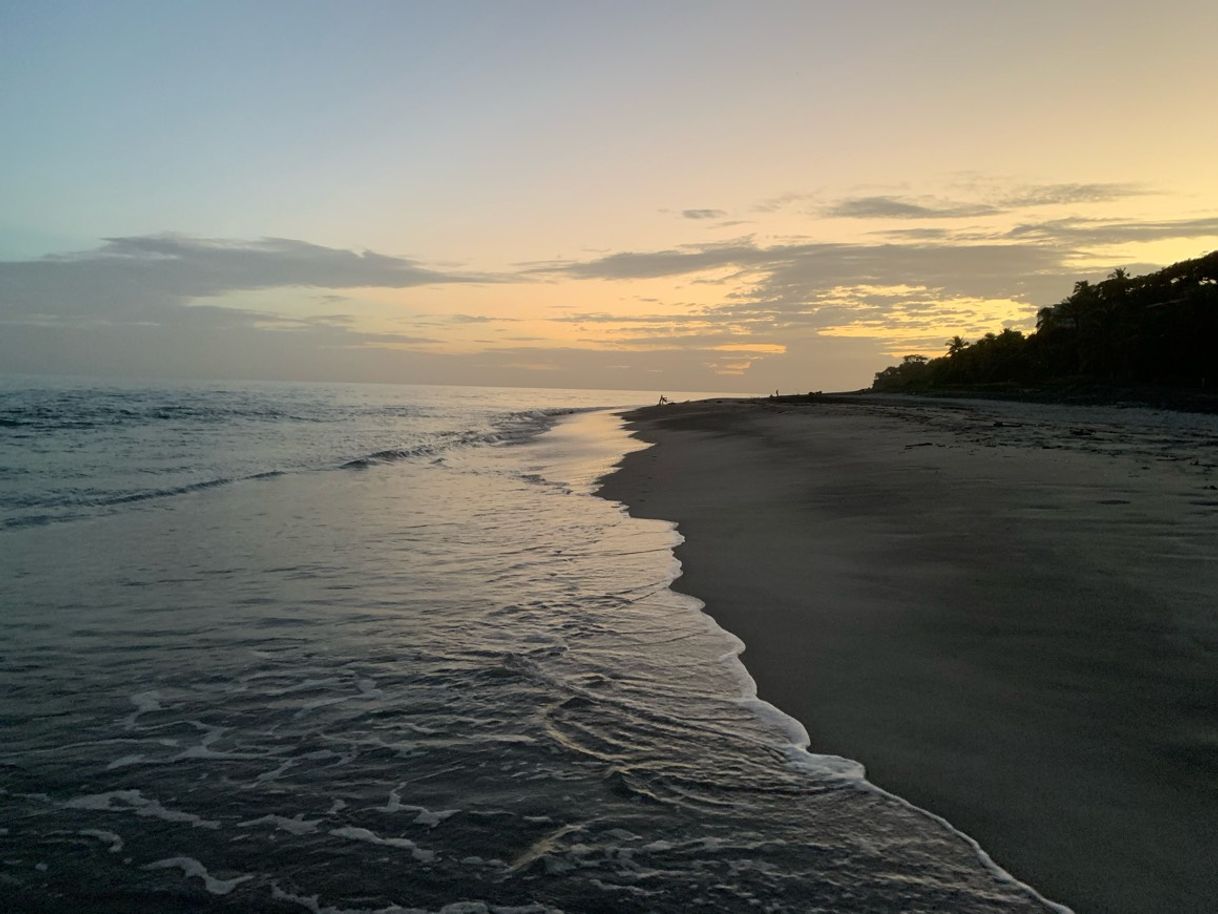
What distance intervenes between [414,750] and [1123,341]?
170 ft

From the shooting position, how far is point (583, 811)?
341 cm

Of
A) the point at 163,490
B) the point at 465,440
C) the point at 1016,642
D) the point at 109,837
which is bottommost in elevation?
the point at 109,837

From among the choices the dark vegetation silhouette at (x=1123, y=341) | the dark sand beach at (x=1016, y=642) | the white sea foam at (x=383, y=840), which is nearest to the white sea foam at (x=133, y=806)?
the white sea foam at (x=383, y=840)

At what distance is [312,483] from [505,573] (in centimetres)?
1019

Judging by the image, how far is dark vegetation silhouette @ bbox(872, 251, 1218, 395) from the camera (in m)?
42.4

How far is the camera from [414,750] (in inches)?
160

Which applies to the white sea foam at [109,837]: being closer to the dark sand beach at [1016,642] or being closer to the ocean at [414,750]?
the ocean at [414,750]

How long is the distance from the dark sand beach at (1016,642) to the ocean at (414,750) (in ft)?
1.07

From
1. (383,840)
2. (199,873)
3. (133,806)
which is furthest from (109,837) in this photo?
(383,840)

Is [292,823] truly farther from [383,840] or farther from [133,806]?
[133,806]

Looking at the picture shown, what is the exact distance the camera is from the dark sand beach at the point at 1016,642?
307cm

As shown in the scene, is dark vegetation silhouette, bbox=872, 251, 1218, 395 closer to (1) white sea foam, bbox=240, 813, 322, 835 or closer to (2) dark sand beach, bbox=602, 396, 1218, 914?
(2) dark sand beach, bbox=602, 396, 1218, 914

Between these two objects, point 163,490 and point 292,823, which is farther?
point 163,490

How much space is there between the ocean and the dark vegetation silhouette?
135 feet
